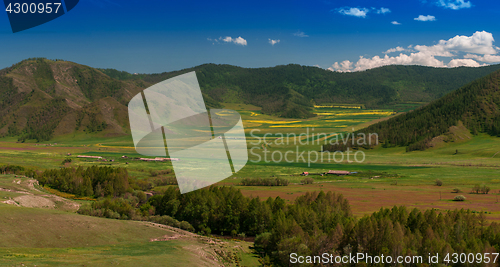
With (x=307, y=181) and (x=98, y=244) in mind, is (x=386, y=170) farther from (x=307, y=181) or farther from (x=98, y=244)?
(x=98, y=244)

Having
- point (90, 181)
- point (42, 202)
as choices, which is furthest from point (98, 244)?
point (90, 181)

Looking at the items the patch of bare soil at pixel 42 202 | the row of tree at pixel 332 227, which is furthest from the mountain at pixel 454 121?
the patch of bare soil at pixel 42 202

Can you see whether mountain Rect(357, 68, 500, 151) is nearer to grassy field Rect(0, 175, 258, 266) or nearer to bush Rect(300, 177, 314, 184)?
bush Rect(300, 177, 314, 184)

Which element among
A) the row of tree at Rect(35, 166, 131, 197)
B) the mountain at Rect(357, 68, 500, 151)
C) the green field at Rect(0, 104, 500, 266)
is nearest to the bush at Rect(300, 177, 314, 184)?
the green field at Rect(0, 104, 500, 266)

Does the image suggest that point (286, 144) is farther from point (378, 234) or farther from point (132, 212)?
point (378, 234)

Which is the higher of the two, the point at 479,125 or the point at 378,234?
the point at 479,125

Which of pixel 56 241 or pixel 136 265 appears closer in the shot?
pixel 136 265


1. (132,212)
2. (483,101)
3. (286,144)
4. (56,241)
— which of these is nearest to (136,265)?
(56,241)

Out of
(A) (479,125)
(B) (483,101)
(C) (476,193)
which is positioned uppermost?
(B) (483,101)

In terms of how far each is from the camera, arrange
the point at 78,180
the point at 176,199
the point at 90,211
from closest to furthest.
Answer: the point at 90,211
the point at 176,199
the point at 78,180
